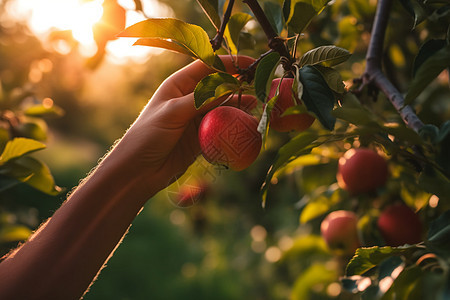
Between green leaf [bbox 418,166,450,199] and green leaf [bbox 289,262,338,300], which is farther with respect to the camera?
green leaf [bbox 289,262,338,300]

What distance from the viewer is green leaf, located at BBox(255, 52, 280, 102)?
1.57ft

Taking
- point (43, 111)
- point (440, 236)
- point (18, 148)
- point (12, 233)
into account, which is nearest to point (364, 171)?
point (440, 236)

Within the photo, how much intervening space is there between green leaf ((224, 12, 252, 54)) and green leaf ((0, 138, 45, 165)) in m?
0.38

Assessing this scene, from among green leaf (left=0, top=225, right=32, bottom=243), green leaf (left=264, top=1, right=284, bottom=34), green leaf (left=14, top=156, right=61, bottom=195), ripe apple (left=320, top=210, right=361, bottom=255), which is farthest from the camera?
green leaf (left=0, top=225, right=32, bottom=243)

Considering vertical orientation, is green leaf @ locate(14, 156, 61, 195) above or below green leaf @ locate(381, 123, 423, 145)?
above

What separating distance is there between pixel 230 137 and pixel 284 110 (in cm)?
8

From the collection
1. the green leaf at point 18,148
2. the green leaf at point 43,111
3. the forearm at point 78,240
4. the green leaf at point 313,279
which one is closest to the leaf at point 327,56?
the forearm at point 78,240

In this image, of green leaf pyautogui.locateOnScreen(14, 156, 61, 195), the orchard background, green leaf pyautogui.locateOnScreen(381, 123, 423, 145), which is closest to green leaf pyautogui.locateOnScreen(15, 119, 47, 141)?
the orchard background

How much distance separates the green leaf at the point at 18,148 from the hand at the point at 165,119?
191 millimetres

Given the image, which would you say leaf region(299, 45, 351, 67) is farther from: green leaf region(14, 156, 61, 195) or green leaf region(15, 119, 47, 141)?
green leaf region(15, 119, 47, 141)

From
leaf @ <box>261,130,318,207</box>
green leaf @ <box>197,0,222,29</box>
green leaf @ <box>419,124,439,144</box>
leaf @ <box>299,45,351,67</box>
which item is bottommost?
green leaf @ <box>419,124,439,144</box>

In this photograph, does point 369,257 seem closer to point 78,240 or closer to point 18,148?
point 78,240

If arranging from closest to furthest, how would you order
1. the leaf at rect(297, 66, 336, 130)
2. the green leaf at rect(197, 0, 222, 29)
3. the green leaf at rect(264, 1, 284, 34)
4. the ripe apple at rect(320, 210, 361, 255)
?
the leaf at rect(297, 66, 336, 130) < the green leaf at rect(197, 0, 222, 29) < the green leaf at rect(264, 1, 284, 34) < the ripe apple at rect(320, 210, 361, 255)

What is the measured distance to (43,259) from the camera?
2.05 ft
